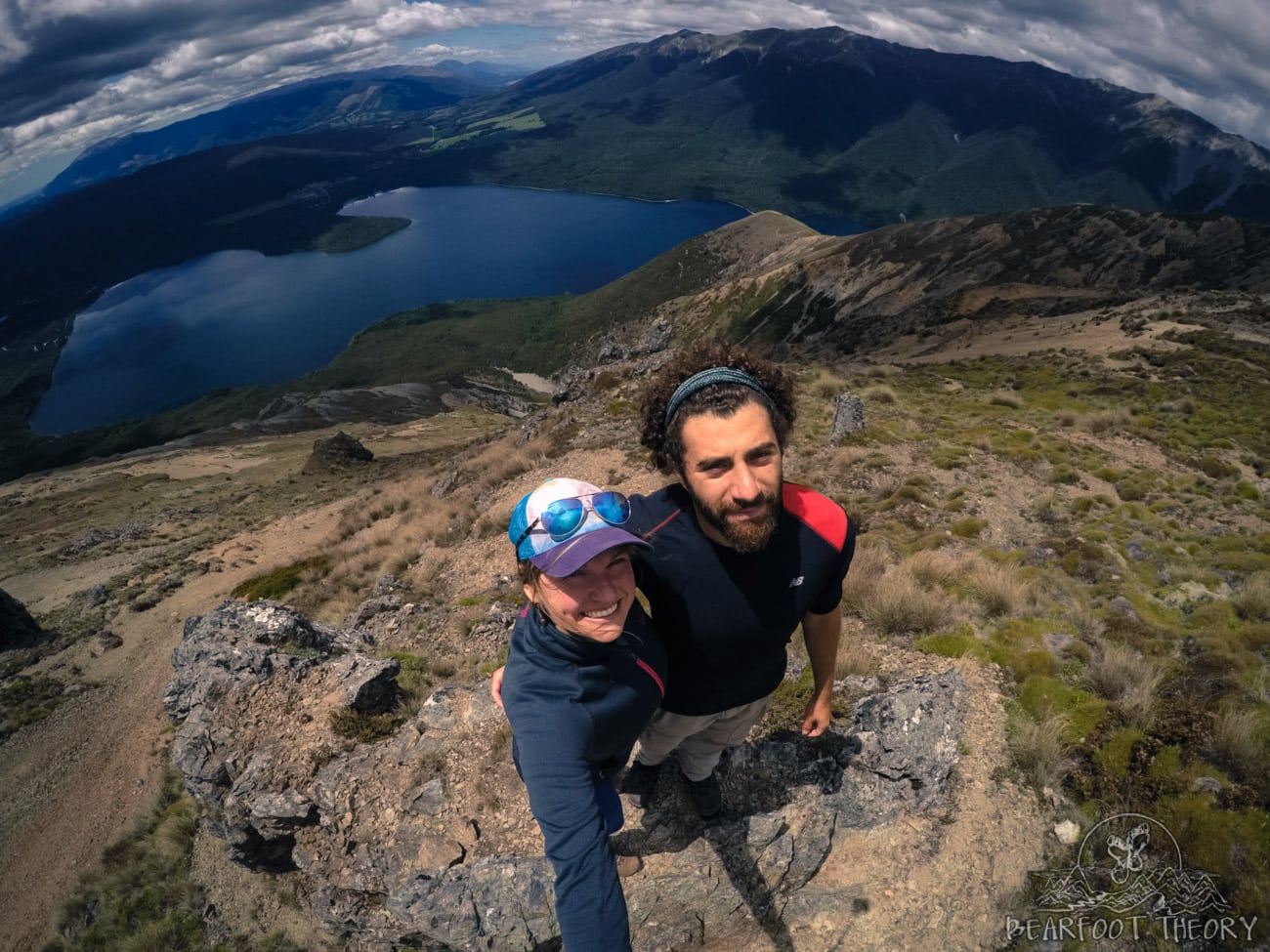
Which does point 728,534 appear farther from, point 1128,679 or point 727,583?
point 1128,679

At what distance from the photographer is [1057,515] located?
476 inches

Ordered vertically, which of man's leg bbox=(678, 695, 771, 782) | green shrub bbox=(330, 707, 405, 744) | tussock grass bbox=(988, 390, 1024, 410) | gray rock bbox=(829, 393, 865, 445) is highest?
man's leg bbox=(678, 695, 771, 782)

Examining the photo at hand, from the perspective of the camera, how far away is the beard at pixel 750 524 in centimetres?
295

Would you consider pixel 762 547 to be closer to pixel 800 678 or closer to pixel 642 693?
pixel 642 693

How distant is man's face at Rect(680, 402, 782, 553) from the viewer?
9.66 ft

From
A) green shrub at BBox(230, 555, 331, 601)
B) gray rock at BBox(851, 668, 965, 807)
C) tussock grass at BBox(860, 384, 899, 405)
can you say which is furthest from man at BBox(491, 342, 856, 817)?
tussock grass at BBox(860, 384, 899, 405)

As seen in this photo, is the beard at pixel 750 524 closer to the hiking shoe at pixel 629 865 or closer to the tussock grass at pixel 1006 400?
the hiking shoe at pixel 629 865

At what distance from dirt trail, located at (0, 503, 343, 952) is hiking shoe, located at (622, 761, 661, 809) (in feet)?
32.6

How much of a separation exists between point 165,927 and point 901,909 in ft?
31.7

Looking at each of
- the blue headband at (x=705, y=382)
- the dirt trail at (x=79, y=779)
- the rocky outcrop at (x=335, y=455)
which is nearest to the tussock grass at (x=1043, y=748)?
the blue headband at (x=705, y=382)

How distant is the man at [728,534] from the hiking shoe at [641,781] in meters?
1.56

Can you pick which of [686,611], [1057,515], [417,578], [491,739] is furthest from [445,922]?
[1057,515]

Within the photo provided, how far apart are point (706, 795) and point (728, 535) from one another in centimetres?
342

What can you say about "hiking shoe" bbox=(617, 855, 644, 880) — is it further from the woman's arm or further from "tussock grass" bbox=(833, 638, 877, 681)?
"tussock grass" bbox=(833, 638, 877, 681)
